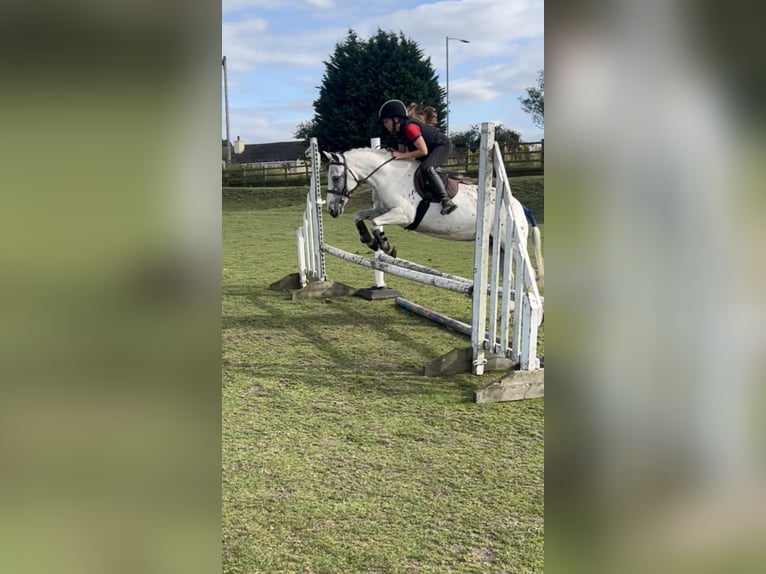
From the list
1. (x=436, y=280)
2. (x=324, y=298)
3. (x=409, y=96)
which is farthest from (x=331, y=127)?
(x=436, y=280)

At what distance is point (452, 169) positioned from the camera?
22.0 metres

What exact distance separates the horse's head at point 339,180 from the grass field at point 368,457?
112 cm

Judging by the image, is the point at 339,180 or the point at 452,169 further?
the point at 452,169

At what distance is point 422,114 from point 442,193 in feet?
2.79

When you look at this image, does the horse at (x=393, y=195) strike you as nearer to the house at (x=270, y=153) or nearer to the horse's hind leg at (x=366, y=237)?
the horse's hind leg at (x=366, y=237)

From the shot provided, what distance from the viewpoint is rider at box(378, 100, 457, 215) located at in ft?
16.7

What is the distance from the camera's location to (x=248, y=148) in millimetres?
48469

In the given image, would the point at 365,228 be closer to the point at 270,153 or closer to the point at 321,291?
the point at 321,291

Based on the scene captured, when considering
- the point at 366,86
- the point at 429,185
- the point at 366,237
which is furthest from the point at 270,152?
the point at 429,185
